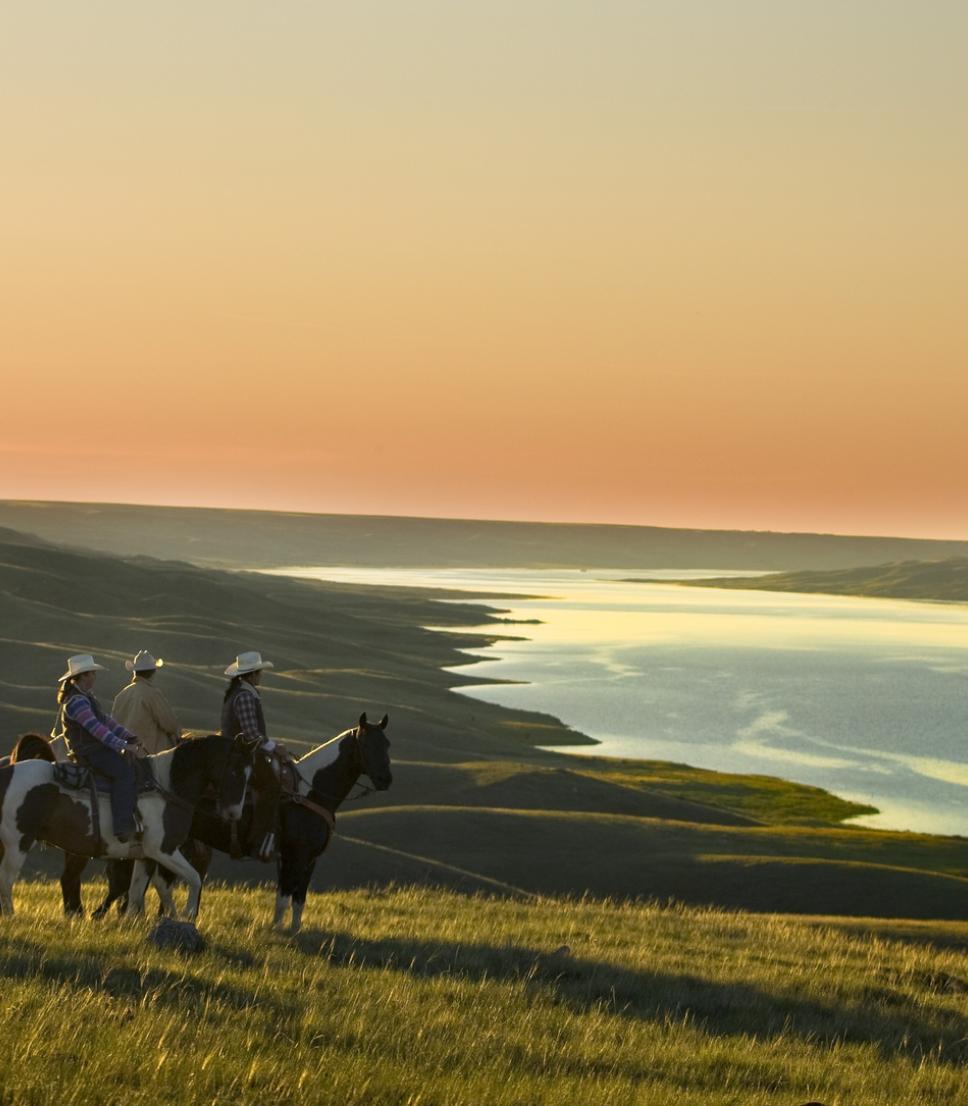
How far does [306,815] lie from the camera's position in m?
18.5

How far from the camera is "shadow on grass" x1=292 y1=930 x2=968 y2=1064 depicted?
15.9m

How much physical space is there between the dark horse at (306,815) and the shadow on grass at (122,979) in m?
3.64

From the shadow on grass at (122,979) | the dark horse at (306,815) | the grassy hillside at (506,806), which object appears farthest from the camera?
the grassy hillside at (506,806)

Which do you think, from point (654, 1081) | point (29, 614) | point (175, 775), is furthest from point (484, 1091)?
point (29, 614)

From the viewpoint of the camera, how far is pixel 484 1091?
10961 mm

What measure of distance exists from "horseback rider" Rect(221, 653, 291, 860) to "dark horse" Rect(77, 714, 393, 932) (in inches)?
3.4

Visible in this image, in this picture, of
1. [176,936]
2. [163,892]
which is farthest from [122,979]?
[163,892]

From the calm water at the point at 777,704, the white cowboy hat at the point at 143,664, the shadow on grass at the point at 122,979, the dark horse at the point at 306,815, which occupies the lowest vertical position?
the calm water at the point at 777,704

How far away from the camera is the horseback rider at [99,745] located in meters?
16.8

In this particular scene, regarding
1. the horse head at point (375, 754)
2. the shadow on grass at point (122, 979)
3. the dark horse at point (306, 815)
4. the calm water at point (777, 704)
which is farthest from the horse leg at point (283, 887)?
the calm water at point (777, 704)

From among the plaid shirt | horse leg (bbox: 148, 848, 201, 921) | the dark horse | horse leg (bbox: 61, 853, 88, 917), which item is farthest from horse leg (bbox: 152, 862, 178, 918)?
the plaid shirt

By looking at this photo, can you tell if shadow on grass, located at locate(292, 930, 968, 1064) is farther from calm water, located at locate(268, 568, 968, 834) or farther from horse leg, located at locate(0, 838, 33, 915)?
calm water, located at locate(268, 568, 968, 834)

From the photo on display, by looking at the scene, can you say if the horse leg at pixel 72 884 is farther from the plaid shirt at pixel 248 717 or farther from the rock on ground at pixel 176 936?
the rock on ground at pixel 176 936

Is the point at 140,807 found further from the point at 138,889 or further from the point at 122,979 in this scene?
the point at 122,979
